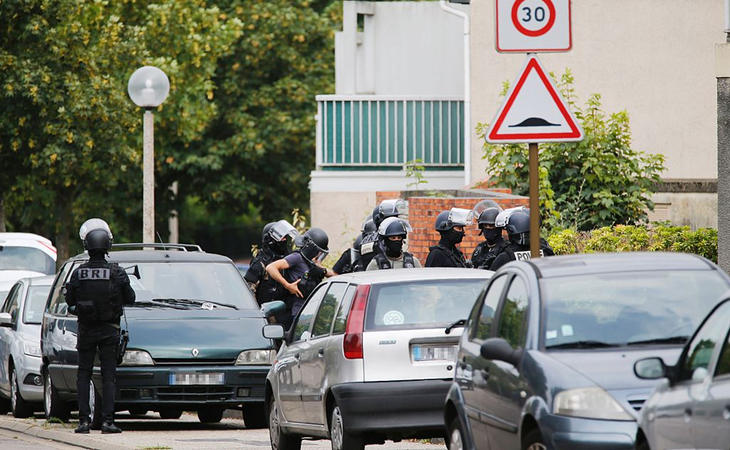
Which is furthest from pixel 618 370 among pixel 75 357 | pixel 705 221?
pixel 705 221

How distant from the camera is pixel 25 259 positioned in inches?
899

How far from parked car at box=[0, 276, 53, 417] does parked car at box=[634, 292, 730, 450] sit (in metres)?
10.3

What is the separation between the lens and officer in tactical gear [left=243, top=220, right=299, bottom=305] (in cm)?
1495

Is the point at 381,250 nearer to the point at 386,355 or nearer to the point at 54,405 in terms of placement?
the point at 386,355

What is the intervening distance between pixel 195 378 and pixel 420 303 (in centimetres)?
379

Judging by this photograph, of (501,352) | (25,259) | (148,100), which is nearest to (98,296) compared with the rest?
(148,100)

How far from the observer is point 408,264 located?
13336mm

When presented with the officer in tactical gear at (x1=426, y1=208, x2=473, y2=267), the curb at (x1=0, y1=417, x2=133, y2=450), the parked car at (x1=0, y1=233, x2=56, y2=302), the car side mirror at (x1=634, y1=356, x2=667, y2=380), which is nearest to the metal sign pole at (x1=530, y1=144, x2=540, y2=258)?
the car side mirror at (x1=634, y1=356, x2=667, y2=380)

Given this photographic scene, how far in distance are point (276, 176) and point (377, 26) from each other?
1367 centimetres

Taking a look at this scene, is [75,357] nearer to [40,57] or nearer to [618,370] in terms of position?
[618,370]

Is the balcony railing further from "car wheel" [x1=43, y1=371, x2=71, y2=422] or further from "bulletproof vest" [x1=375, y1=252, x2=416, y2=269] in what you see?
"bulletproof vest" [x1=375, y1=252, x2=416, y2=269]

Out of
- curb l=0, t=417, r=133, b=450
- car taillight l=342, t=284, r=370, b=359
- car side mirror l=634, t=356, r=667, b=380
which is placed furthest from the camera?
curb l=0, t=417, r=133, b=450

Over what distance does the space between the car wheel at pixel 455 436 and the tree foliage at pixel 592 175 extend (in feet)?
28.4

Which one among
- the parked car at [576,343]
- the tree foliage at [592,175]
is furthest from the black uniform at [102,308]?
the tree foliage at [592,175]
